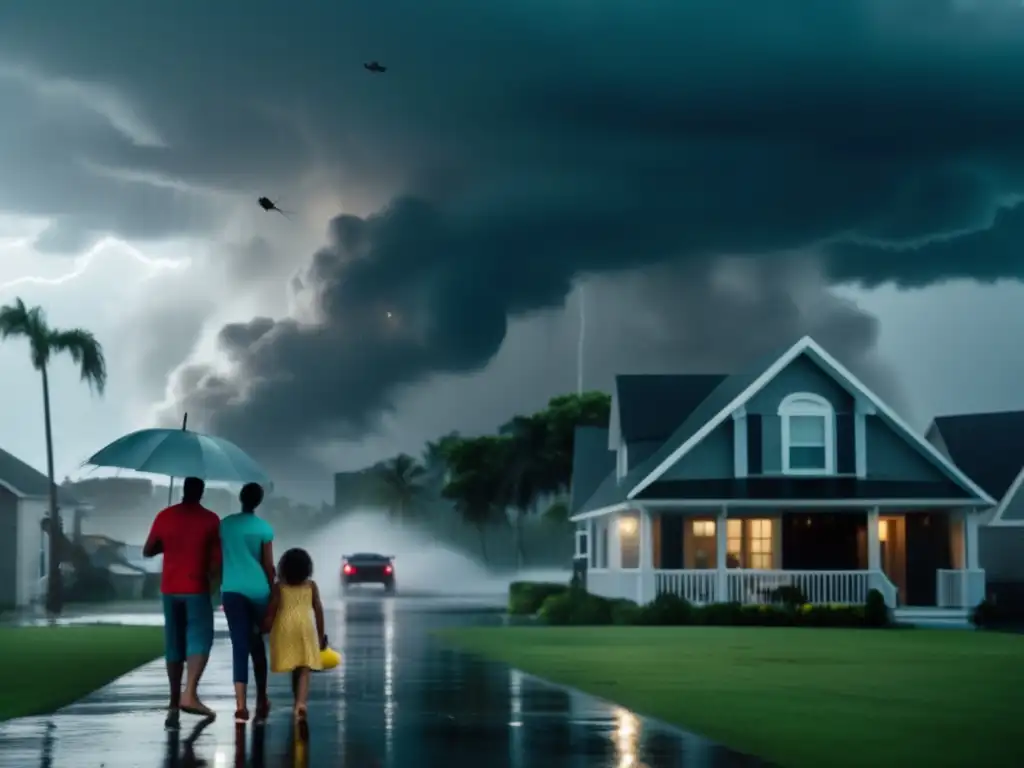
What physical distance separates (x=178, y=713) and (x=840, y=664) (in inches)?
538

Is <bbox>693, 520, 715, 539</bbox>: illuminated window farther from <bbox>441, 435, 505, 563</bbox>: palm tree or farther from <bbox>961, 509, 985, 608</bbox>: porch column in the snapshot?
<bbox>441, 435, 505, 563</bbox>: palm tree

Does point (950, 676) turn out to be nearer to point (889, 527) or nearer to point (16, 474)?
point (889, 527)

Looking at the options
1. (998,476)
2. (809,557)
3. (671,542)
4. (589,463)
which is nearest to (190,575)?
(671,542)

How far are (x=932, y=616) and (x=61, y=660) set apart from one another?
25927 mm

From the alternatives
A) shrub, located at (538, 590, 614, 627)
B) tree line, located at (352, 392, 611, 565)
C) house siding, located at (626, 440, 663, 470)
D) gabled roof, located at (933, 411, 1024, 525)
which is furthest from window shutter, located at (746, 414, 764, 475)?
tree line, located at (352, 392, 611, 565)

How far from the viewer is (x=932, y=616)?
47000 millimetres

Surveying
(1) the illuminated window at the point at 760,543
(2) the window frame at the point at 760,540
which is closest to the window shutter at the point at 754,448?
(2) the window frame at the point at 760,540

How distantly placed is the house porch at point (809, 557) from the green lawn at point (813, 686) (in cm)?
829

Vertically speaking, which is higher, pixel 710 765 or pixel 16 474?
pixel 16 474

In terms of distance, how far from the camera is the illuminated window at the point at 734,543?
5003 cm

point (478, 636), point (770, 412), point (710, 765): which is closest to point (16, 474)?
point (770, 412)

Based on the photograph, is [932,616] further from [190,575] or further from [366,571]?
[366,571]

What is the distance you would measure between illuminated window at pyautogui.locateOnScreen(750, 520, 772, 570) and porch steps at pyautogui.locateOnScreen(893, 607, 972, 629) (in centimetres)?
420

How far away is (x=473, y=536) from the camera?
194250 millimetres
